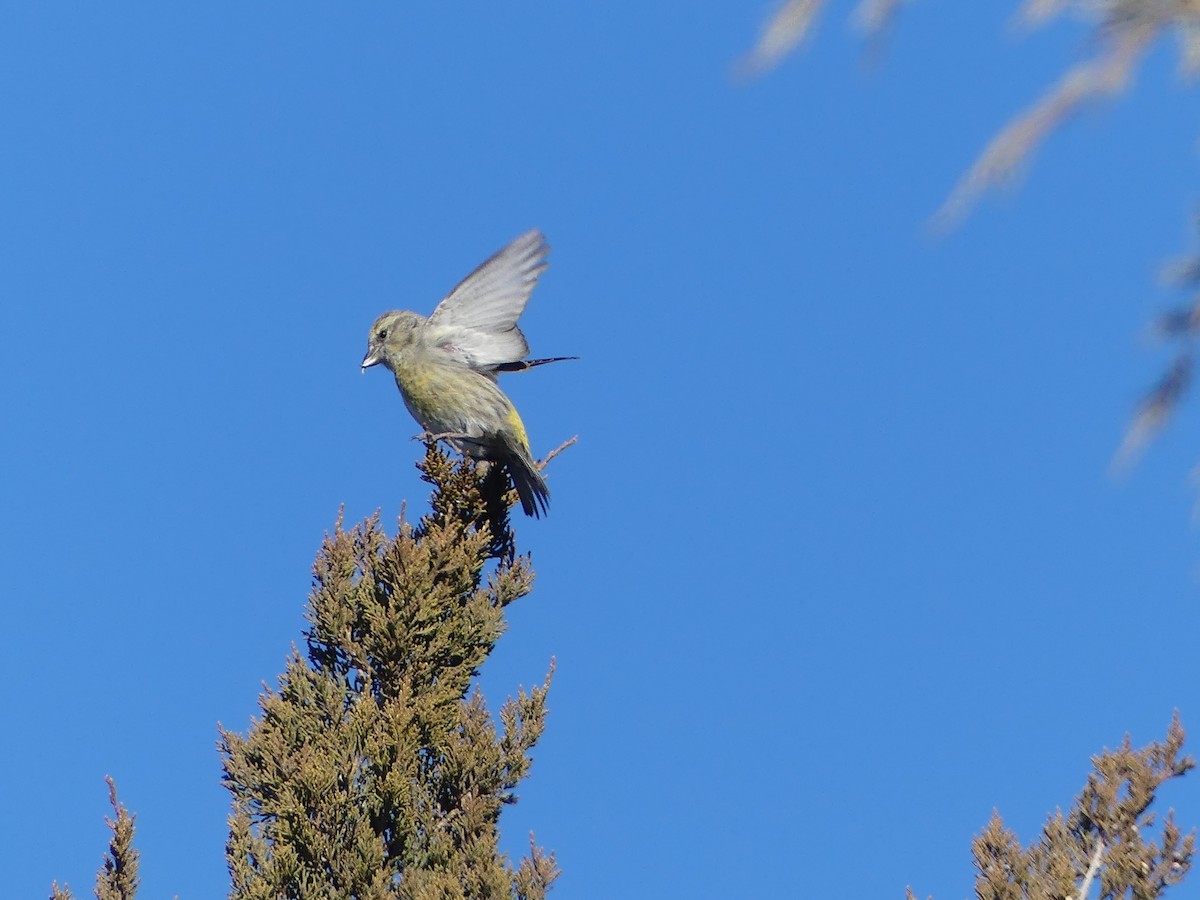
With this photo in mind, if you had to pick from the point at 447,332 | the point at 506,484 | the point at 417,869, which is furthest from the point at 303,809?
the point at 447,332

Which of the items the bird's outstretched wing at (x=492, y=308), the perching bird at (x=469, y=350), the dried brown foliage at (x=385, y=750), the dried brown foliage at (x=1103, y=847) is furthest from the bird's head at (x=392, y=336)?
the dried brown foliage at (x=1103, y=847)

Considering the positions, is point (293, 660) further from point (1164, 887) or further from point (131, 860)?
point (1164, 887)

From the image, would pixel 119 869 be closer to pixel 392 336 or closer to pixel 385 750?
pixel 385 750

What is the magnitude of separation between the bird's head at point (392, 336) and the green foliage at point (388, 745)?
2.20 metres

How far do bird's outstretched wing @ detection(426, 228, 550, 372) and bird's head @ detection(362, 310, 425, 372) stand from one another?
0.13 m

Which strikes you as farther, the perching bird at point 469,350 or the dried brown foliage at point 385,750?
the perching bird at point 469,350

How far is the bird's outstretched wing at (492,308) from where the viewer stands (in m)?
7.43

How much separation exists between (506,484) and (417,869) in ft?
6.79

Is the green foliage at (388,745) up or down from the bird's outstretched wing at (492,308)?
down

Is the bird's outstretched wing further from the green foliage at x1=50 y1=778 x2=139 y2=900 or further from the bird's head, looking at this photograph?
the green foliage at x1=50 y1=778 x2=139 y2=900

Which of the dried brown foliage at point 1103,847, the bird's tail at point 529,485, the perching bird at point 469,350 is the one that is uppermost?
the perching bird at point 469,350

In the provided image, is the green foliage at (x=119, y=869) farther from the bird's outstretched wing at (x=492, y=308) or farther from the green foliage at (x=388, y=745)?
the bird's outstretched wing at (x=492, y=308)

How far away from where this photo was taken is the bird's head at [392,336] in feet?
25.4

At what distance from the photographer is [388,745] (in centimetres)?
502
